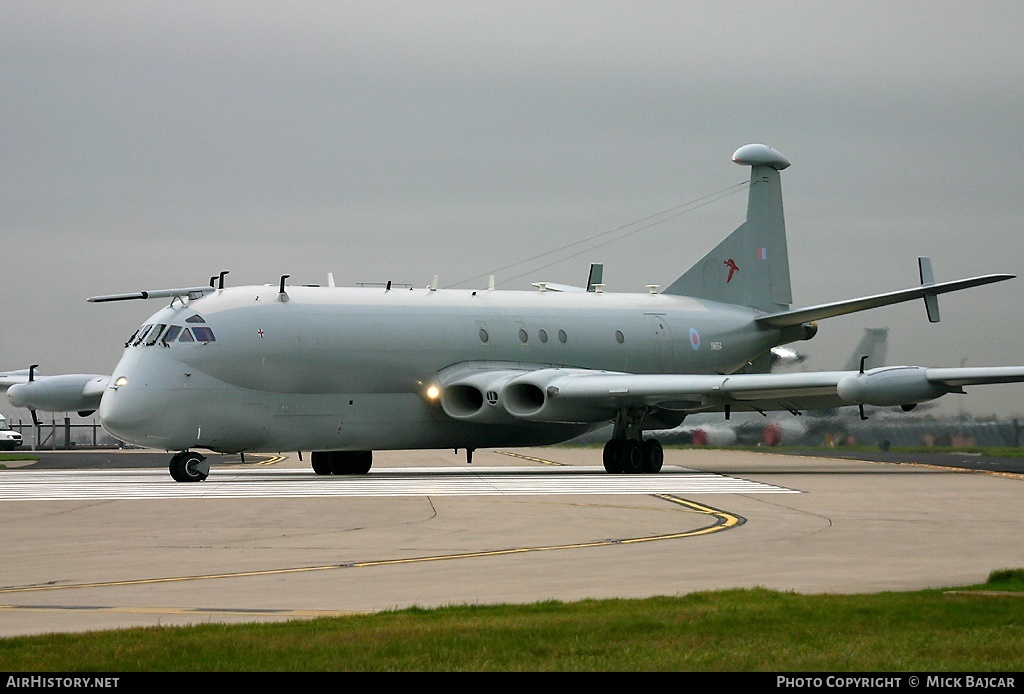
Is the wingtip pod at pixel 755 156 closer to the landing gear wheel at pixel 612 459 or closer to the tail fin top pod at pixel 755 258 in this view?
the tail fin top pod at pixel 755 258

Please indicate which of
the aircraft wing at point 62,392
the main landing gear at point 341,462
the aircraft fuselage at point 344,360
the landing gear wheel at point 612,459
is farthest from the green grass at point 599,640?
the aircraft wing at point 62,392

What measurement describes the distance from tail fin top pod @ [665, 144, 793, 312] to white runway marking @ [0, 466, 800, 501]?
783 cm

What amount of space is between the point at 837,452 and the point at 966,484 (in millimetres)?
18483

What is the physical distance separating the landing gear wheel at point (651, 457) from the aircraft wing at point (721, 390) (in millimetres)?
890

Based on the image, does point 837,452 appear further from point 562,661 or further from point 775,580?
point 562,661

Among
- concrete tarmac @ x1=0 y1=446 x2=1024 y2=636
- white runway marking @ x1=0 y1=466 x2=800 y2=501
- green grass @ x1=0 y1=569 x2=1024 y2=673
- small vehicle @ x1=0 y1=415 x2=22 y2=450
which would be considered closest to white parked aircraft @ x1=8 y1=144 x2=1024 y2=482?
white runway marking @ x1=0 y1=466 x2=800 y2=501

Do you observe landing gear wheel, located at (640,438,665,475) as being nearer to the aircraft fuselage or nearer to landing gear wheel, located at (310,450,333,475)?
the aircraft fuselage

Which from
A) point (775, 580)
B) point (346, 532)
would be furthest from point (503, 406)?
point (775, 580)

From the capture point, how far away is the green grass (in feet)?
24.7

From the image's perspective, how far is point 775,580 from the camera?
1148cm

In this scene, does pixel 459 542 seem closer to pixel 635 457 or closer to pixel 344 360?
pixel 344 360

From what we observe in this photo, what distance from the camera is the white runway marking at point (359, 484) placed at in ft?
76.4
